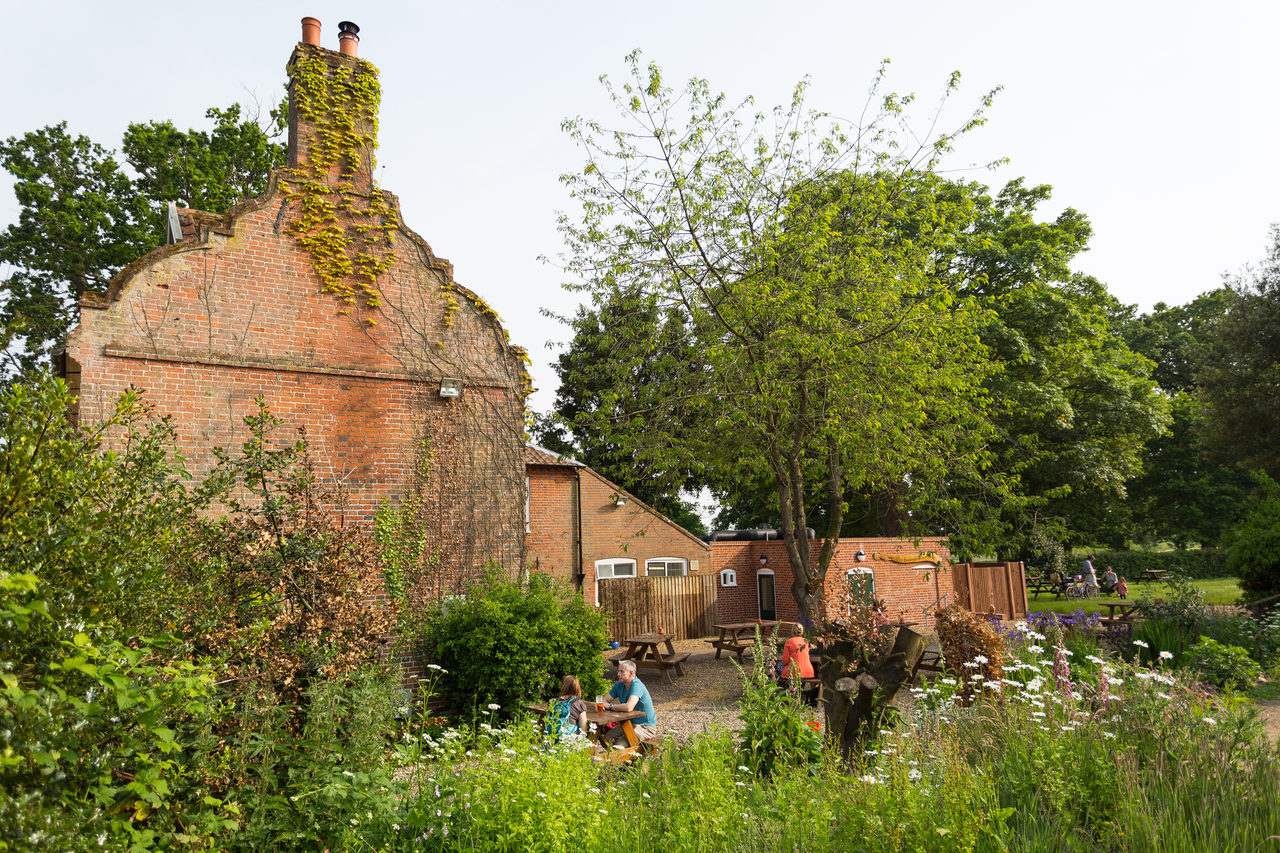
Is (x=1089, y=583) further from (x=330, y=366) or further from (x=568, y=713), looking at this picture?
(x=330, y=366)

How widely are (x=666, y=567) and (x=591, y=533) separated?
2906 mm

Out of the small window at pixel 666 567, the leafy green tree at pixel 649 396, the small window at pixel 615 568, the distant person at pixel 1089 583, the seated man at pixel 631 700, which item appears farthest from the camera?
the distant person at pixel 1089 583

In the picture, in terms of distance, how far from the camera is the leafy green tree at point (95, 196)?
26.4 m

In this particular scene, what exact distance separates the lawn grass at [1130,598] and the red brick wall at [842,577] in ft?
10.8

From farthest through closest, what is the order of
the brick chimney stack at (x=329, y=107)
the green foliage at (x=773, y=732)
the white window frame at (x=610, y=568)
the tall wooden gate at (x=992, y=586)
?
the tall wooden gate at (x=992, y=586) < the white window frame at (x=610, y=568) < the brick chimney stack at (x=329, y=107) < the green foliage at (x=773, y=732)

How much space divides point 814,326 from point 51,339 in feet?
91.5

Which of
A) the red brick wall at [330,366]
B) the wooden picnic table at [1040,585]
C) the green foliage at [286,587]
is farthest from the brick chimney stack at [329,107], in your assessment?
the wooden picnic table at [1040,585]

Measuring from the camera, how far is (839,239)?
38.9 feet

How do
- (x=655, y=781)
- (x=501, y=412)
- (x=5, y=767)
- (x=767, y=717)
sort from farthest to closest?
(x=501, y=412) → (x=767, y=717) → (x=655, y=781) → (x=5, y=767)

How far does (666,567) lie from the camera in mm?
22875

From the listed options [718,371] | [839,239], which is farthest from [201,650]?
[839,239]

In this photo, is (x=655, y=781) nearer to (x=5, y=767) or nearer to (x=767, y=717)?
(x=767, y=717)

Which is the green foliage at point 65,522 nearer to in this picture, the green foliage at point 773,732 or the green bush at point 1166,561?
the green foliage at point 773,732

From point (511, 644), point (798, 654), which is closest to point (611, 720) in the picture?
point (511, 644)
